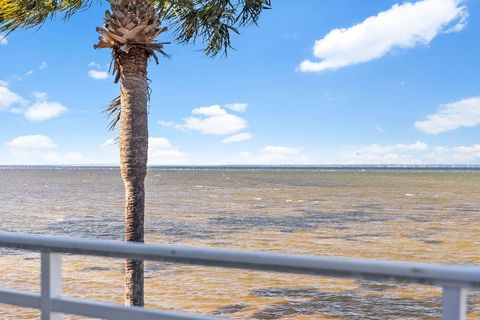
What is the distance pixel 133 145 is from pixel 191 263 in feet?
24.5

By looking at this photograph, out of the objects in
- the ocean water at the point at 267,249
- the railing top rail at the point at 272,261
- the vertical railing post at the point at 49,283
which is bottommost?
the ocean water at the point at 267,249

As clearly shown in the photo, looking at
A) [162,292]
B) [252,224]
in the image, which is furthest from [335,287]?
[252,224]

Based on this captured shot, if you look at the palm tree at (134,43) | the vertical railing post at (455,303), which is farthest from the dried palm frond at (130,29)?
the vertical railing post at (455,303)

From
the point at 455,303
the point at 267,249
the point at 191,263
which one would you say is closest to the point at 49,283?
the point at 191,263

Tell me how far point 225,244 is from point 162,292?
8345 millimetres

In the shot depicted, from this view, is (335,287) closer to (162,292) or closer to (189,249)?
(162,292)

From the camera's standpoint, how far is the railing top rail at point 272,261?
1961mm

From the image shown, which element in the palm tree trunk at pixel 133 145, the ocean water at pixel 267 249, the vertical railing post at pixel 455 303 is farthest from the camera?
the ocean water at pixel 267 249

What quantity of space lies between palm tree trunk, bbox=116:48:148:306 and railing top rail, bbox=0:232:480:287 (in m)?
6.95

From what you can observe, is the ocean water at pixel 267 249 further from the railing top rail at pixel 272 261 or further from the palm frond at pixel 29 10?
the palm frond at pixel 29 10

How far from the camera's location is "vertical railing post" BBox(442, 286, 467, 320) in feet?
6.36

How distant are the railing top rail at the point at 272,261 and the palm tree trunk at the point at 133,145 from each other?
22.8 ft

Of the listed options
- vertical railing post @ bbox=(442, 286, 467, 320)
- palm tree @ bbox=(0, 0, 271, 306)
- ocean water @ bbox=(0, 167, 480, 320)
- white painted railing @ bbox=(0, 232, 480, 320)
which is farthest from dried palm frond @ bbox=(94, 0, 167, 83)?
vertical railing post @ bbox=(442, 286, 467, 320)

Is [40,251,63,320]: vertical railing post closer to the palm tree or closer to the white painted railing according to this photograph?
the white painted railing
